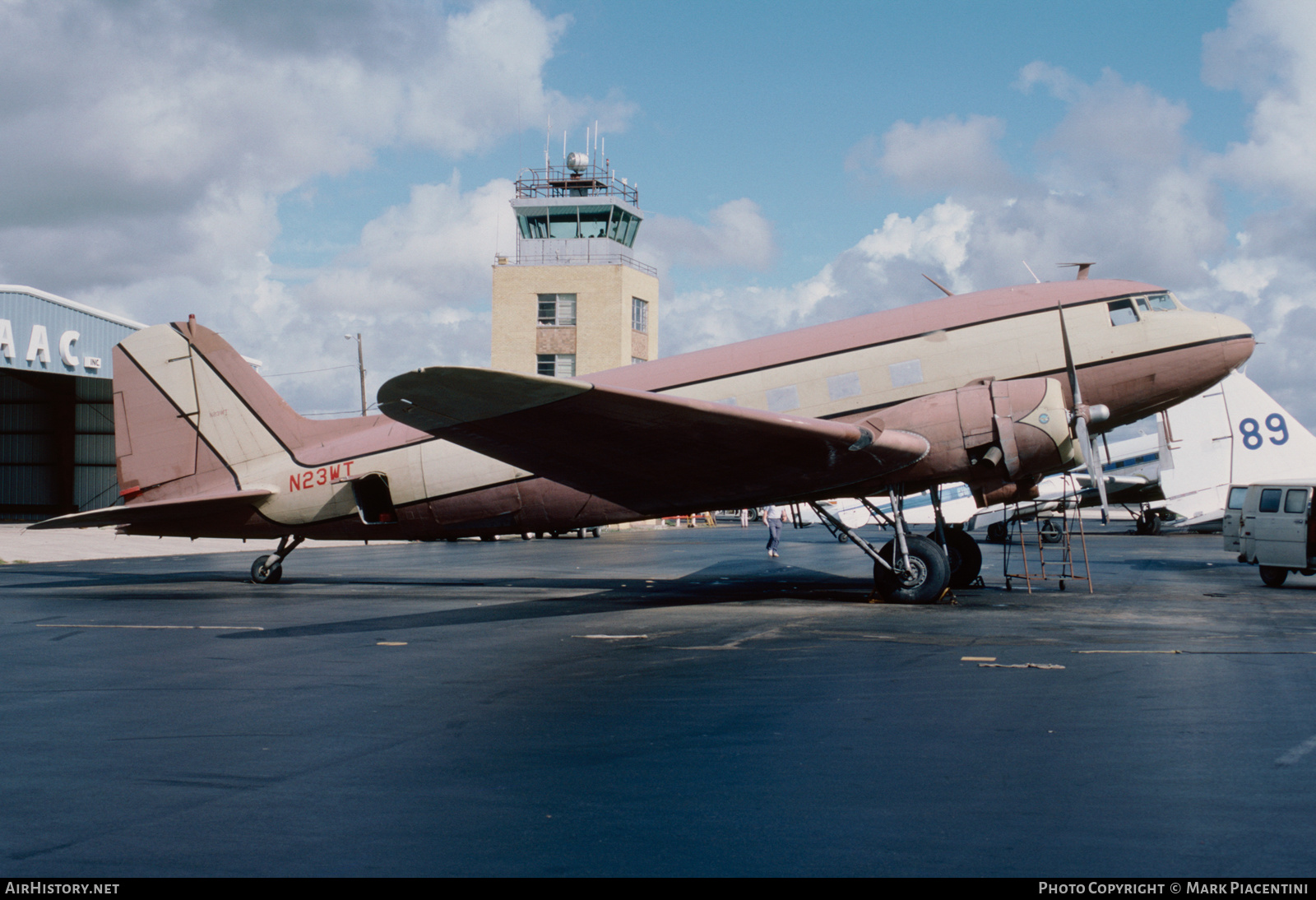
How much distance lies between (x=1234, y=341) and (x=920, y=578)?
6.32 meters

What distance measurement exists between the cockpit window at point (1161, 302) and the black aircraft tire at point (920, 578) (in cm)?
A: 531

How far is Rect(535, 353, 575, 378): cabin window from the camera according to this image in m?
64.2

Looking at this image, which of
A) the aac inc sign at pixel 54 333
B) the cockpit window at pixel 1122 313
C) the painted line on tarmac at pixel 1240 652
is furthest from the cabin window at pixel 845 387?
the aac inc sign at pixel 54 333

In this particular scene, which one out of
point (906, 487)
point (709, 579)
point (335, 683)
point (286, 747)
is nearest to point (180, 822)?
point (286, 747)

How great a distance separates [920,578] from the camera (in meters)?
16.3

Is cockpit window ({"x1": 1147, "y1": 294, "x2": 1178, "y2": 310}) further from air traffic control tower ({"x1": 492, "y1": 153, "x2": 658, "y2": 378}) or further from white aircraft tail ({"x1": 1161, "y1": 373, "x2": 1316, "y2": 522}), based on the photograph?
air traffic control tower ({"x1": 492, "y1": 153, "x2": 658, "y2": 378})

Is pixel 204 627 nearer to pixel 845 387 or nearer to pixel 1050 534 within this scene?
pixel 845 387

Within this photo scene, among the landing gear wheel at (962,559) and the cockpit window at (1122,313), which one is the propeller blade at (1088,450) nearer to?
the cockpit window at (1122,313)

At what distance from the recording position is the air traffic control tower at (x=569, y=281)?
63.1m

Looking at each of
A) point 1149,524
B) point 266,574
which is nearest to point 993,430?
point 266,574

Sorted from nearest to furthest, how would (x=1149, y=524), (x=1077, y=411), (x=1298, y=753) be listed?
(x=1298, y=753) < (x=1077, y=411) < (x=1149, y=524)

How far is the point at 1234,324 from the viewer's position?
16391 mm

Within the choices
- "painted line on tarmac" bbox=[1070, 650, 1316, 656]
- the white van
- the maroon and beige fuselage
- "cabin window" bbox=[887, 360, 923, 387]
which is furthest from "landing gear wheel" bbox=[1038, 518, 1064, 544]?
"painted line on tarmac" bbox=[1070, 650, 1316, 656]

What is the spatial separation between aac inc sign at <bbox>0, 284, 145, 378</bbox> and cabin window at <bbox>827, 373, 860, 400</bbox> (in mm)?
33123
